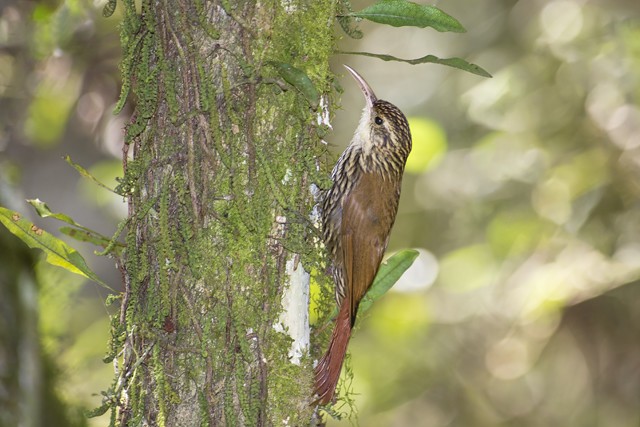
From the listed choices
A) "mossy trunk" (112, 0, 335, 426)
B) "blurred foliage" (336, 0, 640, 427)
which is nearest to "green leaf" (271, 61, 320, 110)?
"mossy trunk" (112, 0, 335, 426)

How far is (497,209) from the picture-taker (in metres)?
5.13

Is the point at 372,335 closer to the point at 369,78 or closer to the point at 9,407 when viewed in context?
the point at 369,78

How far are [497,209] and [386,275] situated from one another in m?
2.43

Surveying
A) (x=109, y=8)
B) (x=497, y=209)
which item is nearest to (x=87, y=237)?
(x=109, y=8)

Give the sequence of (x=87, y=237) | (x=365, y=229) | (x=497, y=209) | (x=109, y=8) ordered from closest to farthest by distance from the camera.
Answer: (x=109, y=8) → (x=87, y=237) → (x=365, y=229) → (x=497, y=209)

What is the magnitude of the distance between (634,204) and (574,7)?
4.34 feet

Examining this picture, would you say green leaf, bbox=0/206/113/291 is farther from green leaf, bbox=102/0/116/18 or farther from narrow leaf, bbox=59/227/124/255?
green leaf, bbox=102/0/116/18

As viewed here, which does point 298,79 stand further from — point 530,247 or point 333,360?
point 530,247

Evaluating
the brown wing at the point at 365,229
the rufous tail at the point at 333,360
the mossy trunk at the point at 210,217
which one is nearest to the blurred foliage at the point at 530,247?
the brown wing at the point at 365,229

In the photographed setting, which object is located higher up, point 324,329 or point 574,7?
point 574,7

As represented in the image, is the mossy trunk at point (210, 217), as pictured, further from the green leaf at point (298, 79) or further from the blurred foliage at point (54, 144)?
the blurred foliage at point (54, 144)

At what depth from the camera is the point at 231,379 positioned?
6.81ft

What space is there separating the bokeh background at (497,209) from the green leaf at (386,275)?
1432 mm

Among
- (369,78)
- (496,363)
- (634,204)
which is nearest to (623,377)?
(496,363)
